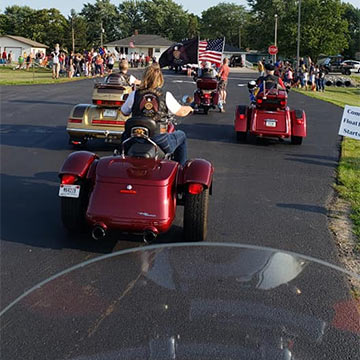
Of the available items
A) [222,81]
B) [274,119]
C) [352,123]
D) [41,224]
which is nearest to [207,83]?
[222,81]

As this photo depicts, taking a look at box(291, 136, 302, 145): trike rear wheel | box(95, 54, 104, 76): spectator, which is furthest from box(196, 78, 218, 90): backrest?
box(95, 54, 104, 76): spectator

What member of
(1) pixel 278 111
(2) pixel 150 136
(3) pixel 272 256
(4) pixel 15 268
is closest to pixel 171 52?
(1) pixel 278 111

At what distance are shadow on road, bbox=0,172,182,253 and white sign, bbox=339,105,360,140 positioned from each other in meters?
2.81

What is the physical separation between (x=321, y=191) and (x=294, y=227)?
186cm

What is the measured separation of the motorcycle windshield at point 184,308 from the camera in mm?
1882

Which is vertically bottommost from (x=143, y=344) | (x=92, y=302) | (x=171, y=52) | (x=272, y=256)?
(x=143, y=344)

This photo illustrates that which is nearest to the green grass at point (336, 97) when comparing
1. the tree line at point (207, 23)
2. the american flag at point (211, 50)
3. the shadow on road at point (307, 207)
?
the american flag at point (211, 50)

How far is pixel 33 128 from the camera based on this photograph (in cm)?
1225

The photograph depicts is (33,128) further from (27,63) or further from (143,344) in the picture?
(27,63)

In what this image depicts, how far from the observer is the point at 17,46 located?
233 feet

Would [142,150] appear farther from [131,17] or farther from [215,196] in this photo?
[131,17]

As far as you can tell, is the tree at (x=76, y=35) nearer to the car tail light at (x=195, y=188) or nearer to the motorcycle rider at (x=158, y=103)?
the motorcycle rider at (x=158, y=103)

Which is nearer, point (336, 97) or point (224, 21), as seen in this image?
point (336, 97)

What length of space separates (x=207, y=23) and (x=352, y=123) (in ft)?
416
